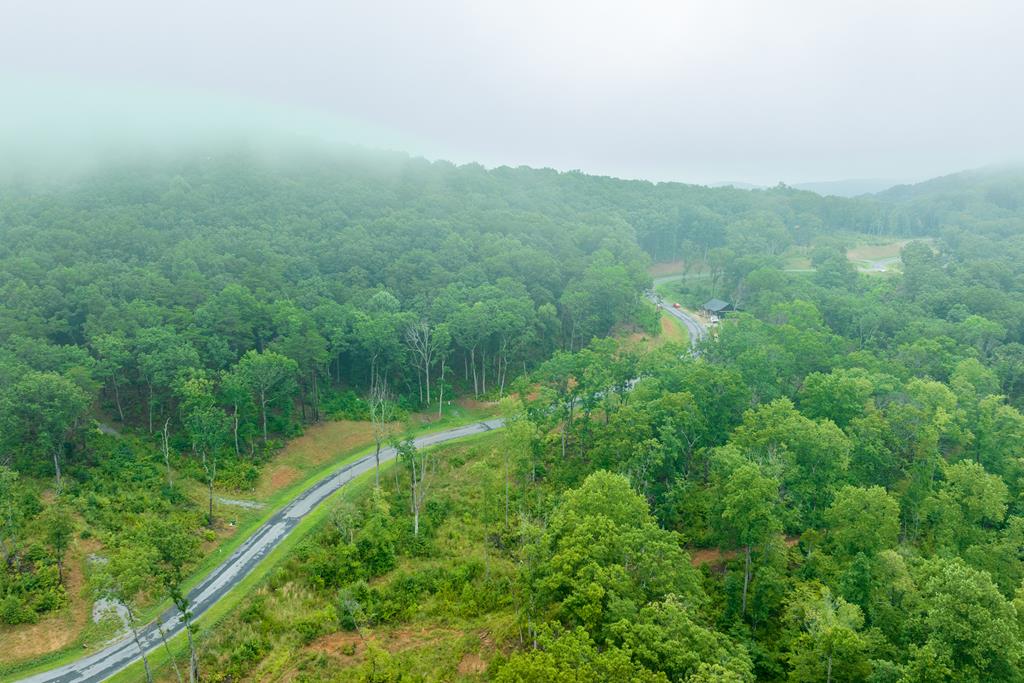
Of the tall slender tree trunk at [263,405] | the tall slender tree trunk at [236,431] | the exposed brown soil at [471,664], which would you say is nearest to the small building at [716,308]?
the tall slender tree trunk at [263,405]

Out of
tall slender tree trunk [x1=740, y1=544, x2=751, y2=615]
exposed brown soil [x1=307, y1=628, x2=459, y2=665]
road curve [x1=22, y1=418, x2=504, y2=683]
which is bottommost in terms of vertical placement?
exposed brown soil [x1=307, y1=628, x2=459, y2=665]

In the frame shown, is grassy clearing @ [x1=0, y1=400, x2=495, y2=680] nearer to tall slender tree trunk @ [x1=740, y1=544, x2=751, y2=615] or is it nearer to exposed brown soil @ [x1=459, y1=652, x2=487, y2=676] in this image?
exposed brown soil @ [x1=459, y1=652, x2=487, y2=676]

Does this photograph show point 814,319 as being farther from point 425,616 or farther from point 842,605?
point 425,616

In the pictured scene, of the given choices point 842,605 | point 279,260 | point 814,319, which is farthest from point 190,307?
point 814,319

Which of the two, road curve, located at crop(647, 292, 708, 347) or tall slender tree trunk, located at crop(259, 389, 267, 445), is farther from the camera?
road curve, located at crop(647, 292, 708, 347)

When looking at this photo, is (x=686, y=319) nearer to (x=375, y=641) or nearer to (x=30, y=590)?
(x=375, y=641)

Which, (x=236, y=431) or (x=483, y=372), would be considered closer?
(x=236, y=431)

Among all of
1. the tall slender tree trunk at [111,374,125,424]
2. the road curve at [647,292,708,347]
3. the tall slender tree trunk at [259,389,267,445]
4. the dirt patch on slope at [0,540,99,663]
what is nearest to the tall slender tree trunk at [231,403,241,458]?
the tall slender tree trunk at [259,389,267,445]

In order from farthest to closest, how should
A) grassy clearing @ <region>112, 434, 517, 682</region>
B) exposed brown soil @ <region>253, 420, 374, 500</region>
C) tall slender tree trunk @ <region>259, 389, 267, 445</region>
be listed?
tall slender tree trunk @ <region>259, 389, 267, 445</region> < exposed brown soil @ <region>253, 420, 374, 500</region> < grassy clearing @ <region>112, 434, 517, 682</region>

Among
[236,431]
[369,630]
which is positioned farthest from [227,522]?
[369,630]
